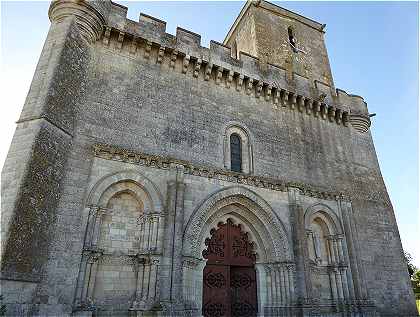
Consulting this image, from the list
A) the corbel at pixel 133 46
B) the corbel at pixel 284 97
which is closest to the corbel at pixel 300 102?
the corbel at pixel 284 97

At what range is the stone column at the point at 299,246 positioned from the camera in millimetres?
8328

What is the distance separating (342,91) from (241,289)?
28.4ft

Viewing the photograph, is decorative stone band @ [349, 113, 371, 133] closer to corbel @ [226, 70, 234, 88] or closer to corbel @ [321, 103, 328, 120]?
corbel @ [321, 103, 328, 120]

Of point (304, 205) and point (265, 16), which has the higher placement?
point (265, 16)

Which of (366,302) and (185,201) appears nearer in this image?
(185,201)

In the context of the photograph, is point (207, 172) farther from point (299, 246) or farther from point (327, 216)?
point (327, 216)

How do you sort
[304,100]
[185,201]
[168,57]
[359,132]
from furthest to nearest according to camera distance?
[359,132], [304,100], [168,57], [185,201]

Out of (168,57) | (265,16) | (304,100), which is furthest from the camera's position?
(265,16)

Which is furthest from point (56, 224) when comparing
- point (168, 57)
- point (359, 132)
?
point (359, 132)

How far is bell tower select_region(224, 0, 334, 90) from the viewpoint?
41.7ft

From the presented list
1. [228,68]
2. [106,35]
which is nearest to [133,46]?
[106,35]

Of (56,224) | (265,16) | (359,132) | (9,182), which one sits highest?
(265,16)

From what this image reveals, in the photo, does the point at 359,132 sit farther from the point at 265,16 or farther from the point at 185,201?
the point at 185,201

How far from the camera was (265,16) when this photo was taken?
45.1 feet
